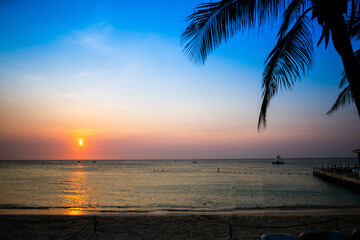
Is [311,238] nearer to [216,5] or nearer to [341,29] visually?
[341,29]

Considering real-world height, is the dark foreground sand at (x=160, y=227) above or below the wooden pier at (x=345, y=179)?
above

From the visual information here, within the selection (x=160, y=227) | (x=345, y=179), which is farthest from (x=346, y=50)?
(x=345, y=179)

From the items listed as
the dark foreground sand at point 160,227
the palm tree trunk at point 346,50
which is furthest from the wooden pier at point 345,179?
the palm tree trunk at point 346,50

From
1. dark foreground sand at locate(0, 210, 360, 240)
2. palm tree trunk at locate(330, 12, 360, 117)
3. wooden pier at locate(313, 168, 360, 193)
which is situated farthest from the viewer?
wooden pier at locate(313, 168, 360, 193)

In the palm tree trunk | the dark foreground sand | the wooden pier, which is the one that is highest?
the palm tree trunk

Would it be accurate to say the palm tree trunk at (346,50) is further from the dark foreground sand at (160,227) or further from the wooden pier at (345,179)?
the wooden pier at (345,179)

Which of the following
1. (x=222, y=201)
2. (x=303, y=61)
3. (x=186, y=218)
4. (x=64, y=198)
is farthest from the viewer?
(x=64, y=198)

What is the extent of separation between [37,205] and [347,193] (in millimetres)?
35141

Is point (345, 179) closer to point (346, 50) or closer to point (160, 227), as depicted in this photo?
point (160, 227)

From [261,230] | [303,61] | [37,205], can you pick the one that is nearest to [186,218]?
[261,230]

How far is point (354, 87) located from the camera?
9.53 feet

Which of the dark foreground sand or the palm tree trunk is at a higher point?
the palm tree trunk

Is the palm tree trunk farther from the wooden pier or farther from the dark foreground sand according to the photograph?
the wooden pier

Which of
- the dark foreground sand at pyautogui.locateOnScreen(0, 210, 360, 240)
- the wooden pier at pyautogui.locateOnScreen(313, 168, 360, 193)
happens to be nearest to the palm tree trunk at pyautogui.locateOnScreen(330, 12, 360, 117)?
the dark foreground sand at pyautogui.locateOnScreen(0, 210, 360, 240)
